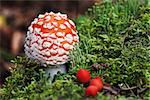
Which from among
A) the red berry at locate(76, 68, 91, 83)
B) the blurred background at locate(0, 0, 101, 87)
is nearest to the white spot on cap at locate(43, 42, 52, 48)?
the red berry at locate(76, 68, 91, 83)

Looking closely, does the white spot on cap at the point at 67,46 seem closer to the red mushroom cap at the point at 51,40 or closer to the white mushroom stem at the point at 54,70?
the red mushroom cap at the point at 51,40

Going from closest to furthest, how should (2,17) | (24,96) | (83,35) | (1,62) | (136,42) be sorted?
(24,96)
(136,42)
(83,35)
(1,62)
(2,17)

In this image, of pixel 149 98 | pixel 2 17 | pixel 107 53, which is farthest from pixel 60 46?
pixel 2 17

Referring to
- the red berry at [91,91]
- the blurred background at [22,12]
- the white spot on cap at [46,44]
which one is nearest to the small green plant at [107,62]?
the red berry at [91,91]

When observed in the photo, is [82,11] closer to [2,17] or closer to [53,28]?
[2,17]

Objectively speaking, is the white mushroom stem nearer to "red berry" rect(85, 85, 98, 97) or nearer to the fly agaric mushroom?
the fly agaric mushroom
